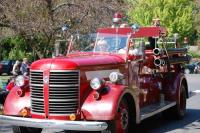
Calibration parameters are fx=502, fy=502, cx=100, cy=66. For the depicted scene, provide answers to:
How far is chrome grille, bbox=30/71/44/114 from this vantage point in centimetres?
909

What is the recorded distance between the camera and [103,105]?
8.80 m

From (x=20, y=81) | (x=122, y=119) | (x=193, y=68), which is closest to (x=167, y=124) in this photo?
(x=122, y=119)

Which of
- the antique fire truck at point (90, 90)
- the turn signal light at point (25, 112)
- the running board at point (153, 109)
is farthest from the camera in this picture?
the running board at point (153, 109)

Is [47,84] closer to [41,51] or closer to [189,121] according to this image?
[189,121]

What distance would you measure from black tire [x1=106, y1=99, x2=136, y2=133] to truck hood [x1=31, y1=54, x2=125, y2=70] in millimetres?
915

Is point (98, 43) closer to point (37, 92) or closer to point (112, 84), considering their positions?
point (112, 84)

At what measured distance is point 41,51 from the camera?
19031mm

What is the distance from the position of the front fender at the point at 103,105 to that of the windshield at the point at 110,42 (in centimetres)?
161

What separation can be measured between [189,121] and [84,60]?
401cm

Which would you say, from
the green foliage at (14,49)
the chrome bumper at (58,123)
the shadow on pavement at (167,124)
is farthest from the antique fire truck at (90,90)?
the green foliage at (14,49)

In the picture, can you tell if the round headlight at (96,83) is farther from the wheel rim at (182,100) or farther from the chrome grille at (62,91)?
the wheel rim at (182,100)

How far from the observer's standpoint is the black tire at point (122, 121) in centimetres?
883

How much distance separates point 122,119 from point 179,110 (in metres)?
3.67

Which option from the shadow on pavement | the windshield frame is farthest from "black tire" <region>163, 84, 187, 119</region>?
the windshield frame
